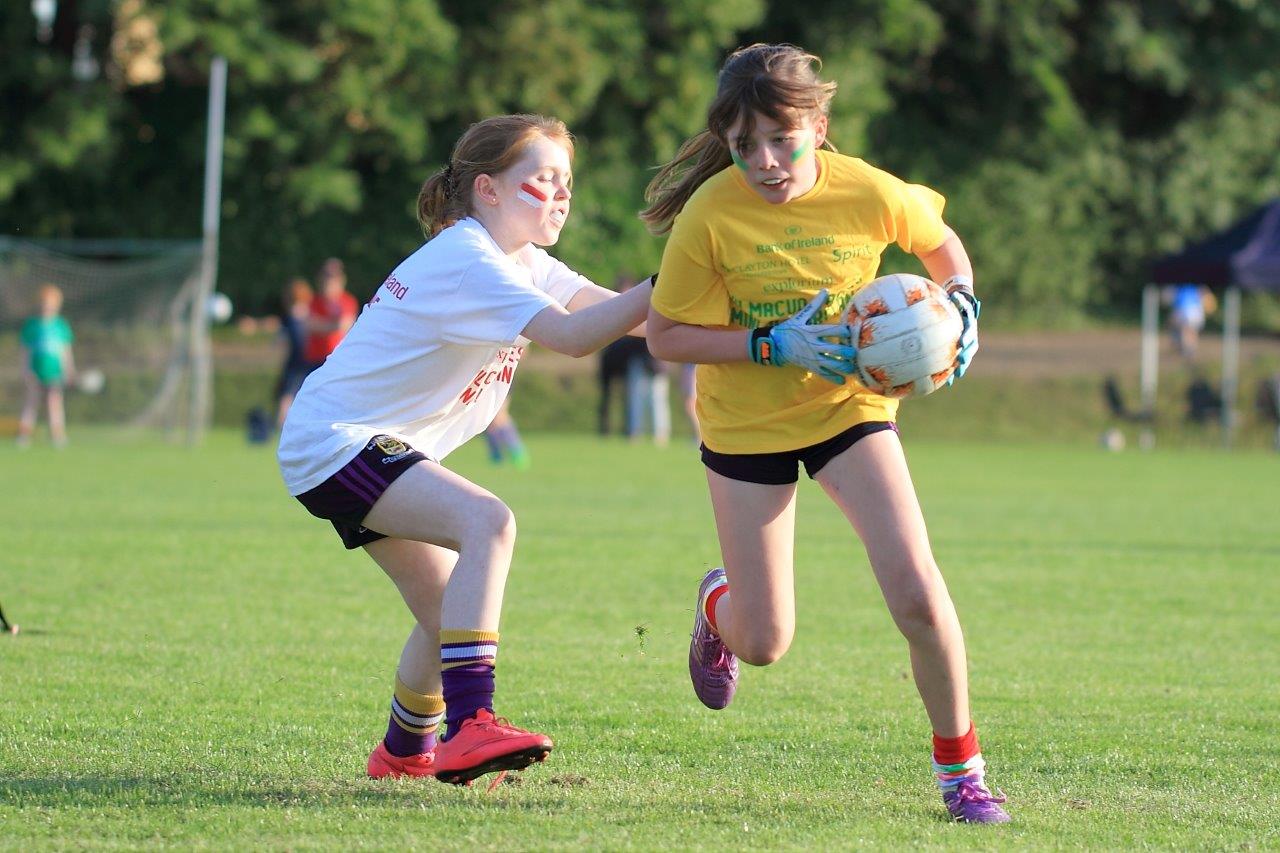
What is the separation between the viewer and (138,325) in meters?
23.6

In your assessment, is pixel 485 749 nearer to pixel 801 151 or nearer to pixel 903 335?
pixel 903 335

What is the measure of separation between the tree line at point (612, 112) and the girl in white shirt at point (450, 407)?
931 inches

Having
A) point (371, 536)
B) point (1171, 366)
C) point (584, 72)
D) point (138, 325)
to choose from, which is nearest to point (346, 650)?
point (371, 536)

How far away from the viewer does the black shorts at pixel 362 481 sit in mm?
4531

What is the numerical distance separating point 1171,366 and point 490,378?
2885 centimetres

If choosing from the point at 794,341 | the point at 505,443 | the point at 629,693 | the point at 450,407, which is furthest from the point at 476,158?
the point at 505,443

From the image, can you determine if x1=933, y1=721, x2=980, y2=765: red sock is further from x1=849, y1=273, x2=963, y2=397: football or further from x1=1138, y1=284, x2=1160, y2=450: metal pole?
x1=1138, y1=284, x2=1160, y2=450: metal pole

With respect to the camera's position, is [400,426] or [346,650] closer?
[400,426]

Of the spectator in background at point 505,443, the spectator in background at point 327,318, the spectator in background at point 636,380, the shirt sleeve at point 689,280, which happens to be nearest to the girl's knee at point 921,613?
the shirt sleeve at point 689,280

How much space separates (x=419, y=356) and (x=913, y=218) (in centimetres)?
134

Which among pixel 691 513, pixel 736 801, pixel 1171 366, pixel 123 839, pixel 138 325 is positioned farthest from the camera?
pixel 1171 366

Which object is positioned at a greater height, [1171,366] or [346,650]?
[346,650]

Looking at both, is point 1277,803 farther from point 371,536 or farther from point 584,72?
point 584,72

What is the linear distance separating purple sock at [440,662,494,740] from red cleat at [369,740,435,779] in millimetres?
457
